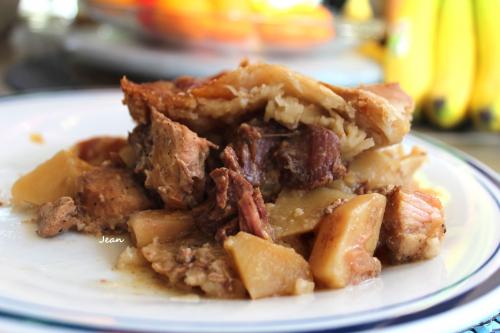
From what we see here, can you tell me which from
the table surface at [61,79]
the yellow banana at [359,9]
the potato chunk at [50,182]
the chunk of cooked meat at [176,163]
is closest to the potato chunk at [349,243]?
the chunk of cooked meat at [176,163]

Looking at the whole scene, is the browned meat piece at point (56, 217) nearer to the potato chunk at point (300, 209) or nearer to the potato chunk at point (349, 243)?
the potato chunk at point (300, 209)

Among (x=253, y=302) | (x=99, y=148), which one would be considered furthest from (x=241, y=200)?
(x=99, y=148)

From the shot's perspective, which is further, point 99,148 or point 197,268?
point 99,148

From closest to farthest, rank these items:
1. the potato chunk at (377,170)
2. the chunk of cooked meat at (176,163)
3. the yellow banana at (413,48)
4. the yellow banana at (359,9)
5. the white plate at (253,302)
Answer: the white plate at (253,302), the chunk of cooked meat at (176,163), the potato chunk at (377,170), the yellow banana at (413,48), the yellow banana at (359,9)

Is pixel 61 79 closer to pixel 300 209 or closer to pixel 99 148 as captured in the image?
pixel 99 148

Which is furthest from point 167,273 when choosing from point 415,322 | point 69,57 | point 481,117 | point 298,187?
point 69,57

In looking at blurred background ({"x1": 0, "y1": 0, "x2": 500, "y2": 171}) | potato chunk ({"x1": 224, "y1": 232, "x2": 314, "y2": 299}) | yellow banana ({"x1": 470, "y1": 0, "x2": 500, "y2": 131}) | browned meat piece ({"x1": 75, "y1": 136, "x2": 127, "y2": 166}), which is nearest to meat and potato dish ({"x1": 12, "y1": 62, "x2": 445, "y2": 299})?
potato chunk ({"x1": 224, "y1": 232, "x2": 314, "y2": 299})
